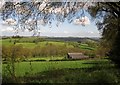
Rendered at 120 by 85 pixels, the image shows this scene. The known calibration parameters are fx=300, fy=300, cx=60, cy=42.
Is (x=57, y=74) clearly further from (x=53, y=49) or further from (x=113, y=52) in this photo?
(x=113, y=52)

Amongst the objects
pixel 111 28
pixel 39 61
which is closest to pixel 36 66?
pixel 39 61

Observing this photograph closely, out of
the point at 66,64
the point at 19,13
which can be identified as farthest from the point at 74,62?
the point at 19,13

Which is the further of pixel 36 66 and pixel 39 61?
pixel 36 66

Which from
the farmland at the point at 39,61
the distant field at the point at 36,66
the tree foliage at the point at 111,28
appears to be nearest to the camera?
the farmland at the point at 39,61

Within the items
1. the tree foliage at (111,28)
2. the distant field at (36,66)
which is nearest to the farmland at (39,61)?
the distant field at (36,66)

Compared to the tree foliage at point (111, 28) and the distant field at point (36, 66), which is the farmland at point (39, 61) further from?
the tree foliage at point (111, 28)

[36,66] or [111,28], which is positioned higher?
[111,28]

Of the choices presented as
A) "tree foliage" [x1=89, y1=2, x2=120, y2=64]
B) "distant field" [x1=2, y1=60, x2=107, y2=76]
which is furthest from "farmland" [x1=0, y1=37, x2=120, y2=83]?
"tree foliage" [x1=89, y1=2, x2=120, y2=64]

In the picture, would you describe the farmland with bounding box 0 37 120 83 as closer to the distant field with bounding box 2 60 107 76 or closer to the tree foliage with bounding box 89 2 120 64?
the distant field with bounding box 2 60 107 76

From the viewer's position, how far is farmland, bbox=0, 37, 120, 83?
29.3 ft

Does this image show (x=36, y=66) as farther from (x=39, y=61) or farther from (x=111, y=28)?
(x=111, y=28)

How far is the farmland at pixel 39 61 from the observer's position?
8.92 meters

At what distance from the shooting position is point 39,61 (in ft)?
34.3

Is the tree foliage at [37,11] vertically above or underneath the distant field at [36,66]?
above
